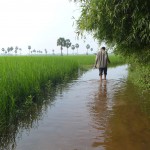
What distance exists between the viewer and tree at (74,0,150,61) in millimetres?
6285

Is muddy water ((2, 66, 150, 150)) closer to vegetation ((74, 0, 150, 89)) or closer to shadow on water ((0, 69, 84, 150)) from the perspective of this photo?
shadow on water ((0, 69, 84, 150))

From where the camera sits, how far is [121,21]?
22.2 feet

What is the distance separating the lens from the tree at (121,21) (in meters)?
6.29

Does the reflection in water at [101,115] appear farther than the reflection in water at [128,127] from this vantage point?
Yes

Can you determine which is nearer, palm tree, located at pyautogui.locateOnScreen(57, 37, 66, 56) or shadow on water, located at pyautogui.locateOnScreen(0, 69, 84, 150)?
shadow on water, located at pyautogui.locateOnScreen(0, 69, 84, 150)

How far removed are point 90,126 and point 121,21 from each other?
2.79 metres

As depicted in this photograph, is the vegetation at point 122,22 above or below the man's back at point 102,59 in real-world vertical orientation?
above

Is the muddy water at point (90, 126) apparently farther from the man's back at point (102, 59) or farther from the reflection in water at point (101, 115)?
the man's back at point (102, 59)

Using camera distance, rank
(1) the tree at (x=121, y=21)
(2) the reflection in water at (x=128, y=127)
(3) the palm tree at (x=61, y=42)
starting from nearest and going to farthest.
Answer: (2) the reflection in water at (x=128, y=127) < (1) the tree at (x=121, y=21) < (3) the palm tree at (x=61, y=42)

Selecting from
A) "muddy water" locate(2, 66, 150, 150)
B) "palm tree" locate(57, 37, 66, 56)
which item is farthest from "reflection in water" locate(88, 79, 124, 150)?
"palm tree" locate(57, 37, 66, 56)

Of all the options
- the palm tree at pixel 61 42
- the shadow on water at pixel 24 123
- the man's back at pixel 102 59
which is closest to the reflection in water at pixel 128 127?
the shadow on water at pixel 24 123

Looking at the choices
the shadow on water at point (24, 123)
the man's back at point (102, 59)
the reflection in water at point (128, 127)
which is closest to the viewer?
the reflection in water at point (128, 127)

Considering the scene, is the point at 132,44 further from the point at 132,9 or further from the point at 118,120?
the point at 118,120

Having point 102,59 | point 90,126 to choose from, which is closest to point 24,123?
point 90,126
